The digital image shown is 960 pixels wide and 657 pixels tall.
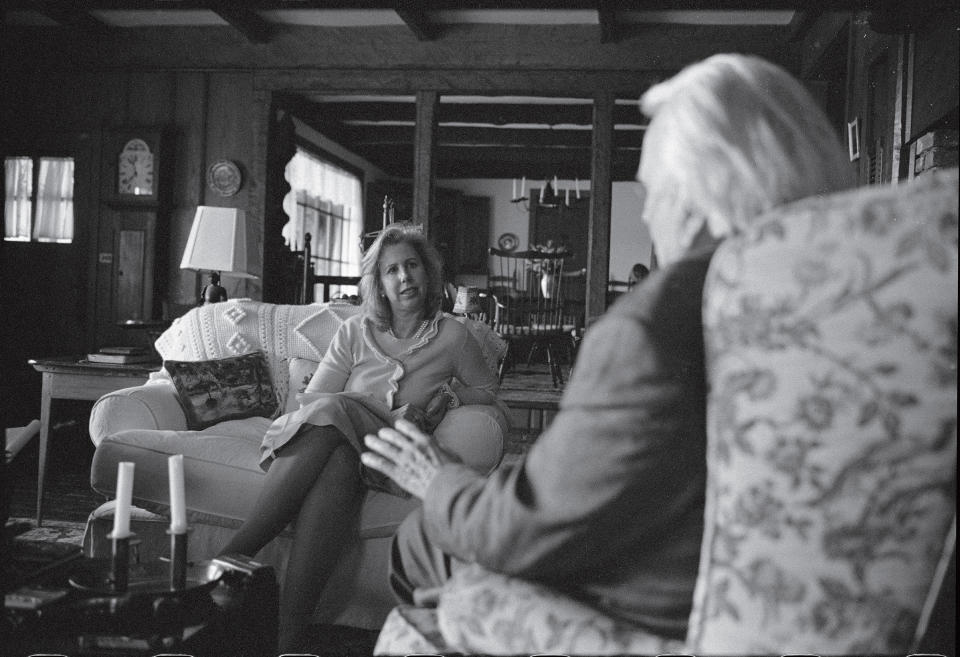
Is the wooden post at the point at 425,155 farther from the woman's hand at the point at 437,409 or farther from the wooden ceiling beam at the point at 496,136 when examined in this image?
the wooden ceiling beam at the point at 496,136

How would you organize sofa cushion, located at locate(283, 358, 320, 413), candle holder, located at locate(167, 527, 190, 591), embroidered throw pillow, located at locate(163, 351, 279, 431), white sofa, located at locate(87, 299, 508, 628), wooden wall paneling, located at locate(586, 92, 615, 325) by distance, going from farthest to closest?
1. wooden wall paneling, located at locate(586, 92, 615, 325)
2. sofa cushion, located at locate(283, 358, 320, 413)
3. embroidered throw pillow, located at locate(163, 351, 279, 431)
4. white sofa, located at locate(87, 299, 508, 628)
5. candle holder, located at locate(167, 527, 190, 591)

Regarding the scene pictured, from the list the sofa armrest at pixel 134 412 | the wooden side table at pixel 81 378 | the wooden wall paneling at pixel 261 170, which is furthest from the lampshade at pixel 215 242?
the wooden wall paneling at pixel 261 170

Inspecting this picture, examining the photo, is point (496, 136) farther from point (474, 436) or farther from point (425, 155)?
point (474, 436)

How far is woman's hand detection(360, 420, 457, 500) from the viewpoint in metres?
1.19

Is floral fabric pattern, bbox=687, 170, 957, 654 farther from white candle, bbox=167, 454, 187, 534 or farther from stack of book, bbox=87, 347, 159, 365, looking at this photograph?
stack of book, bbox=87, 347, 159, 365

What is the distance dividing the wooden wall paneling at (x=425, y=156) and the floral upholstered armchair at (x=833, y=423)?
17.5 ft

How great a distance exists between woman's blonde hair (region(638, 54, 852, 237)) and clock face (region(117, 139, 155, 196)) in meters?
5.89

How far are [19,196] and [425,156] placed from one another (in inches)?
121

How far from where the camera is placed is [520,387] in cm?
695

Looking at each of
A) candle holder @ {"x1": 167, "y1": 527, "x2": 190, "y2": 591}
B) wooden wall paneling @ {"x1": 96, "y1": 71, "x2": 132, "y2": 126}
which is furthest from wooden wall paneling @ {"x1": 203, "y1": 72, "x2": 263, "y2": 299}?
candle holder @ {"x1": 167, "y1": 527, "x2": 190, "y2": 591}

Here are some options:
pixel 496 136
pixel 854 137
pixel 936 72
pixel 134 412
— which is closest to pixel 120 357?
pixel 134 412

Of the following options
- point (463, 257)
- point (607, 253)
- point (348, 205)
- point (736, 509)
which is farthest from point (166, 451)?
point (463, 257)

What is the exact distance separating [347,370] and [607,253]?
131 inches

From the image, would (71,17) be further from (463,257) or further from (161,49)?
(463,257)
